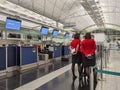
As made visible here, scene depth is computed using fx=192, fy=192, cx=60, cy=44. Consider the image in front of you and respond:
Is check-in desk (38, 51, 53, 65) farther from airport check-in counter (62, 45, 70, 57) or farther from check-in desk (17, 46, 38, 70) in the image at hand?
airport check-in counter (62, 45, 70, 57)

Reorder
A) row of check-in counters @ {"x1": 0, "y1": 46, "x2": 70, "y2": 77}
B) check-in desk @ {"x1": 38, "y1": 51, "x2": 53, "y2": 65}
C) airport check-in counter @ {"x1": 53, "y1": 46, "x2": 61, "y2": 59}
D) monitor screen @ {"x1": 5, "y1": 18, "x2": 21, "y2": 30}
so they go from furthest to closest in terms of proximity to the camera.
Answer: airport check-in counter @ {"x1": 53, "y1": 46, "x2": 61, "y2": 59}
check-in desk @ {"x1": 38, "y1": 51, "x2": 53, "y2": 65}
monitor screen @ {"x1": 5, "y1": 18, "x2": 21, "y2": 30}
row of check-in counters @ {"x1": 0, "y1": 46, "x2": 70, "y2": 77}

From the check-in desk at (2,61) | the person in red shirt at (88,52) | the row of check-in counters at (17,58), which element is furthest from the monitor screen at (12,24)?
the person in red shirt at (88,52)

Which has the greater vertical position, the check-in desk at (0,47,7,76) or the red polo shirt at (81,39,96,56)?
the red polo shirt at (81,39,96,56)

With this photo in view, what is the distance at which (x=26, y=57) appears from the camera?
944cm

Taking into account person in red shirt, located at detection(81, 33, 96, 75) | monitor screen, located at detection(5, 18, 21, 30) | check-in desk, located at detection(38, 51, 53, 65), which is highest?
monitor screen, located at detection(5, 18, 21, 30)

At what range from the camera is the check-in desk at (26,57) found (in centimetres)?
887

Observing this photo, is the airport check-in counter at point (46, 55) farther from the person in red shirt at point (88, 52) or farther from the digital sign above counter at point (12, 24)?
the person in red shirt at point (88, 52)

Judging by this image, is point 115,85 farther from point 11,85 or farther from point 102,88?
point 11,85

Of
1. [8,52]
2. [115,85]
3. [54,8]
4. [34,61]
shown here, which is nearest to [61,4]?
[54,8]

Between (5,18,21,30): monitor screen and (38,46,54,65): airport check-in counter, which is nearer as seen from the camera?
(5,18,21,30): monitor screen

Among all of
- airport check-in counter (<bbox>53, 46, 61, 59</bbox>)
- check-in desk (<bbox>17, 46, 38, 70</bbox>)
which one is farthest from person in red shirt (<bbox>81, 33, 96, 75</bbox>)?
airport check-in counter (<bbox>53, 46, 61, 59</bbox>)

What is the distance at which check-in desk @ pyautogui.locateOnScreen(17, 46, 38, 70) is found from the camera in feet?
29.1

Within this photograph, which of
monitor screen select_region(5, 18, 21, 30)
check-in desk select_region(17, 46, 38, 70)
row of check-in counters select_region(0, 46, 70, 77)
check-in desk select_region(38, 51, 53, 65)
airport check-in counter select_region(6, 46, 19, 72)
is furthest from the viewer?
check-in desk select_region(38, 51, 53, 65)

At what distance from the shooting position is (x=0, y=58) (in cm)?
752
